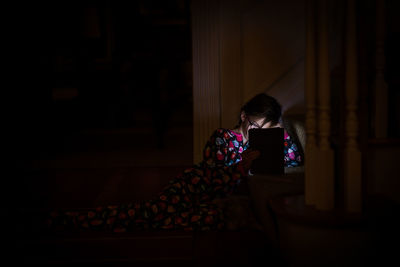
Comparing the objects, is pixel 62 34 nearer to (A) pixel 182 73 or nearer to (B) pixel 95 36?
(B) pixel 95 36

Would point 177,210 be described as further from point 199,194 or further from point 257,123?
point 257,123

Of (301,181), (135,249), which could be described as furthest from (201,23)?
(135,249)

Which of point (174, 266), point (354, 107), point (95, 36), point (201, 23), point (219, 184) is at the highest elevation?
point (95, 36)

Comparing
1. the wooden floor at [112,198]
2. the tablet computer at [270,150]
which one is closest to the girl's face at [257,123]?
the tablet computer at [270,150]

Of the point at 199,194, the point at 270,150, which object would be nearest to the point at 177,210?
the point at 199,194

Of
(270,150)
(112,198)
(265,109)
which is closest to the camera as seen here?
(270,150)

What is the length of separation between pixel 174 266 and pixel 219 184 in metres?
0.55

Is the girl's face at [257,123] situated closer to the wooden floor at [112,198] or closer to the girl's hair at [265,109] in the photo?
the girl's hair at [265,109]

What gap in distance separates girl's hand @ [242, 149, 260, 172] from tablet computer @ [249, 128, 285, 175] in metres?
0.02

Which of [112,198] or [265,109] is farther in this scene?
[112,198]

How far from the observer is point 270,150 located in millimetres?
1855

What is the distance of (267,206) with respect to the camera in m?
1.60

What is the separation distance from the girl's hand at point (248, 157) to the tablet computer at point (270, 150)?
0.02 meters

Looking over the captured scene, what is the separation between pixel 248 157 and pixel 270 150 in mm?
117
